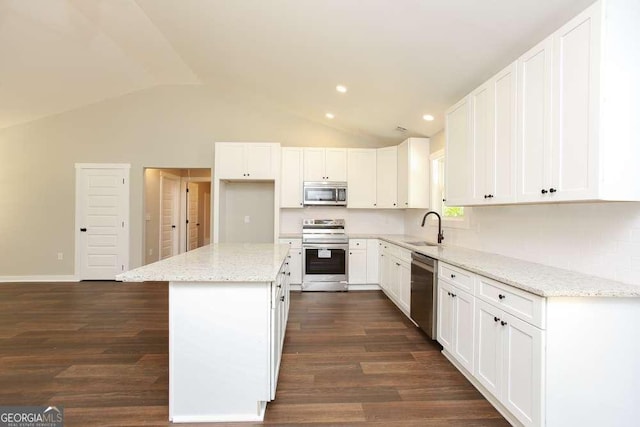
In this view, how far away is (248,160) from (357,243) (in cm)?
218

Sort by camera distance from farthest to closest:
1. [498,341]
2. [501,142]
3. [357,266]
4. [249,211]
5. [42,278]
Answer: [249,211] < [42,278] < [357,266] < [501,142] < [498,341]

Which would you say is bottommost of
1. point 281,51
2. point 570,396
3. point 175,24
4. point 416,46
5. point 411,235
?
point 570,396

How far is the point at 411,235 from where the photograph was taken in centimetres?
513

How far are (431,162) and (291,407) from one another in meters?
3.65

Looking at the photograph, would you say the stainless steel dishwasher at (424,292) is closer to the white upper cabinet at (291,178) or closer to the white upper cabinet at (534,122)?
the white upper cabinet at (534,122)

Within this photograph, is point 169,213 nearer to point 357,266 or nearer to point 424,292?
point 357,266

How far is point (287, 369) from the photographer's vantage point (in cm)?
245

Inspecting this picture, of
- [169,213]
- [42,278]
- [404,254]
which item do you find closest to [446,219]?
[404,254]

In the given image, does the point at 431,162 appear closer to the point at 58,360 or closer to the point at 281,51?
the point at 281,51

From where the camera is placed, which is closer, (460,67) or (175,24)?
(460,67)

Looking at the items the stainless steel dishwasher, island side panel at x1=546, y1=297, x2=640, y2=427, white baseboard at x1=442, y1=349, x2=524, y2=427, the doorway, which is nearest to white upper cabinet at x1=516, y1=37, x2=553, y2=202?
island side panel at x1=546, y1=297, x2=640, y2=427

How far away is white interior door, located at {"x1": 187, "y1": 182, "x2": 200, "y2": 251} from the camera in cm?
779

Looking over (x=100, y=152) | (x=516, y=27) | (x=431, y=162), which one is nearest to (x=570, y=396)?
(x=516, y=27)

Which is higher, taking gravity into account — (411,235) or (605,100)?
(605,100)
